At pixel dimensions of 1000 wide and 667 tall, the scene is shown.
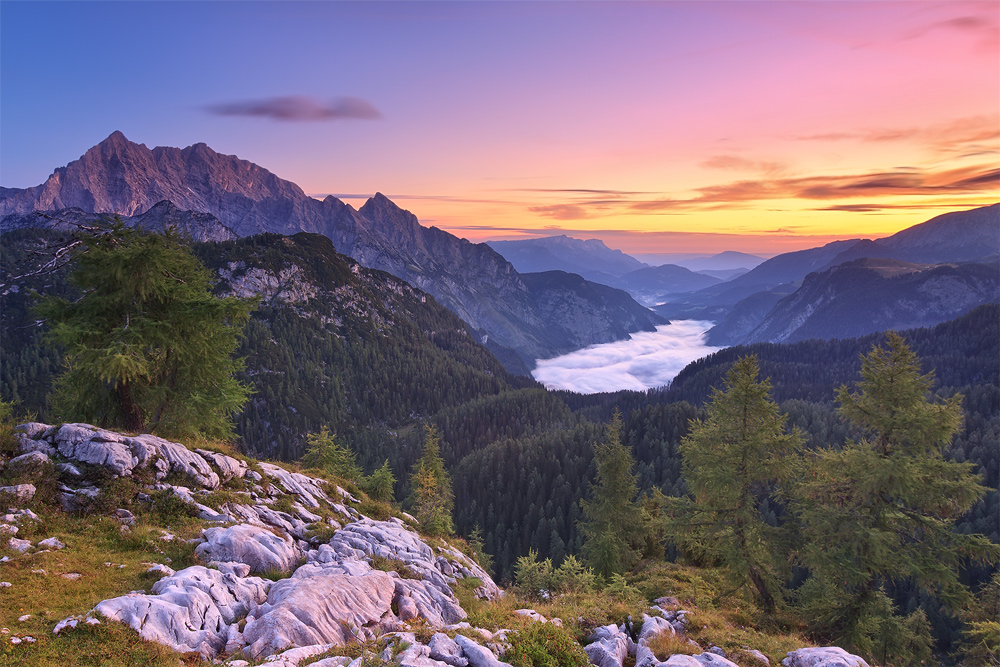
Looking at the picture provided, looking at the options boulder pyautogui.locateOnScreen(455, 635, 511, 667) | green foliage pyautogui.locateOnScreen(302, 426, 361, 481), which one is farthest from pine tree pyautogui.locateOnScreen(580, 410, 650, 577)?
boulder pyautogui.locateOnScreen(455, 635, 511, 667)

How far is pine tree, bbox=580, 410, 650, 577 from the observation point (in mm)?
38250

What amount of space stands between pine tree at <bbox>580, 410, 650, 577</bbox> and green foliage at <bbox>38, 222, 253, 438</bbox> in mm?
31407

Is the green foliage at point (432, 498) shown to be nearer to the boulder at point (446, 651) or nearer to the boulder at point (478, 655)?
the boulder at point (446, 651)

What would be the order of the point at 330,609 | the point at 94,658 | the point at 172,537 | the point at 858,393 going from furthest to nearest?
the point at 858,393 → the point at 172,537 → the point at 330,609 → the point at 94,658

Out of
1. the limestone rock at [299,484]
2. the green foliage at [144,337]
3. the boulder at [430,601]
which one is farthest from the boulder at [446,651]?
the green foliage at [144,337]

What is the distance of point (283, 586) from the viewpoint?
1366 cm

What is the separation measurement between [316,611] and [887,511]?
79.7ft

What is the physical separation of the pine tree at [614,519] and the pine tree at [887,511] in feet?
58.1

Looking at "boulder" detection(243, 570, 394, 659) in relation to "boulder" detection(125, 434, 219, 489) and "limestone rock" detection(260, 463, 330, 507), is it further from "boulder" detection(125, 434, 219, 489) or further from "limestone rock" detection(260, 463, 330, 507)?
"limestone rock" detection(260, 463, 330, 507)

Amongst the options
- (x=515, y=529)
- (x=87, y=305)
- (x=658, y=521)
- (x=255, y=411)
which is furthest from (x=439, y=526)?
(x=255, y=411)

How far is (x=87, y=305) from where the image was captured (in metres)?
20.4

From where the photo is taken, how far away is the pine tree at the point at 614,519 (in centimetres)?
3825

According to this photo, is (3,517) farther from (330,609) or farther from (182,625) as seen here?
(330,609)

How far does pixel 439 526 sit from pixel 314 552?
15.4 m
